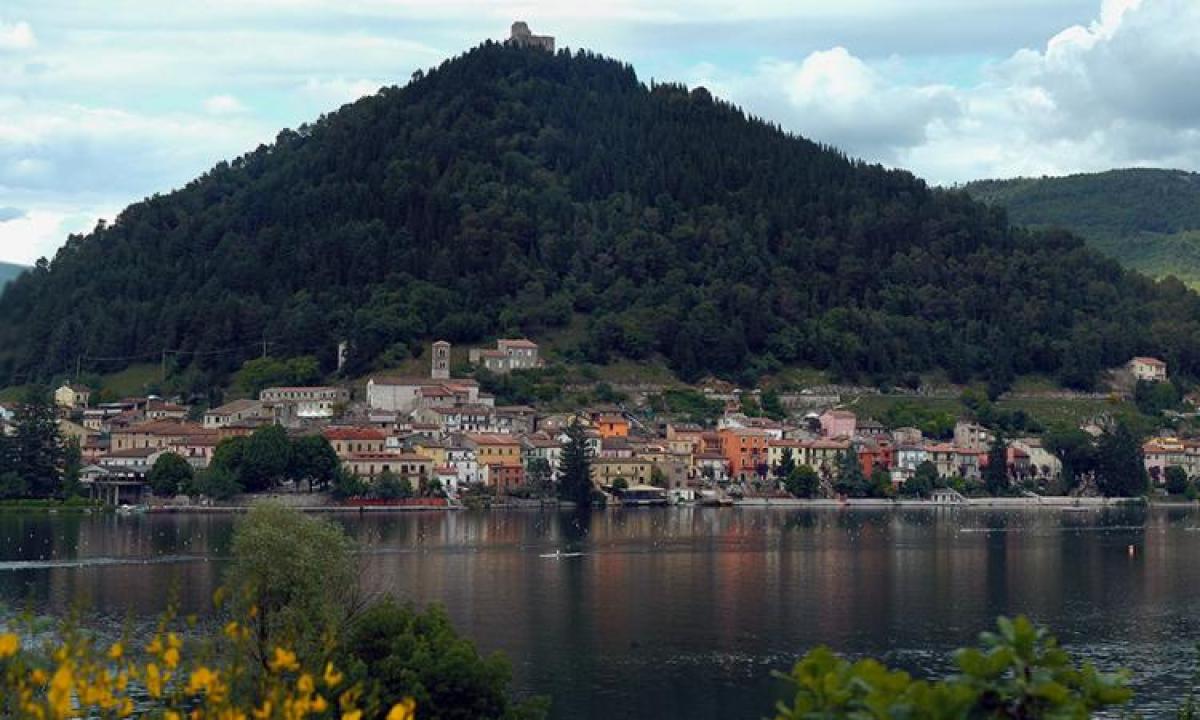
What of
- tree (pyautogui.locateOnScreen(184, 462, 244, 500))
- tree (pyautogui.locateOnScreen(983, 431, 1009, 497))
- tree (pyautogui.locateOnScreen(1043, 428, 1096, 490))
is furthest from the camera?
tree (pyautogui.locateOnScreen(1043, 428, 1096, 490))

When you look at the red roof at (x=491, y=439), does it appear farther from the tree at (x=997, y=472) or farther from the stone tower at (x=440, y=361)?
the tree at (x=997, y=472)

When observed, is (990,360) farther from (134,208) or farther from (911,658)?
(911,658)

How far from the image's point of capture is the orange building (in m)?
79.9

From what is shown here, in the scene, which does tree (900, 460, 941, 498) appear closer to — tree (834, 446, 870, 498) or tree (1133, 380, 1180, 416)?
tree (834, 446, 870, 498)

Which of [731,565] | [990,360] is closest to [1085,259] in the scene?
[990,360]

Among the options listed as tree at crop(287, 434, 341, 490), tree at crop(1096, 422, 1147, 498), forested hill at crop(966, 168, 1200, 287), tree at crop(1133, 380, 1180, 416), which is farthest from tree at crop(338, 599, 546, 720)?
forested hill at crop(966, 168, 1200, 287)

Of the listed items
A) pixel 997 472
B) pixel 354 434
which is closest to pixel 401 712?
pixel 354 434

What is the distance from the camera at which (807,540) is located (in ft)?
186

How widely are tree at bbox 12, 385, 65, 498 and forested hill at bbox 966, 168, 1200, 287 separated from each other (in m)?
100

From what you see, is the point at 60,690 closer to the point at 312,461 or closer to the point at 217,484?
the point at 217,484

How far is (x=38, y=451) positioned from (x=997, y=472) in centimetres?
4053

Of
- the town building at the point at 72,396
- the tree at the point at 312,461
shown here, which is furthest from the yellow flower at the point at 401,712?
the town building at the point at 72,396

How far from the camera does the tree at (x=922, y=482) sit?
8000 centimetres

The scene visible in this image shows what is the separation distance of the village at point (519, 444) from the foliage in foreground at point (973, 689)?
2535 inches
